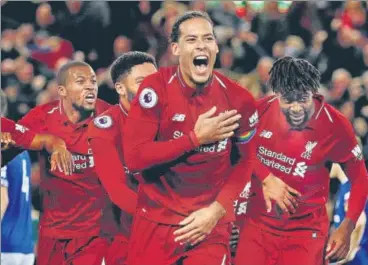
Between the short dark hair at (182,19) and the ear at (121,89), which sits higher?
the short dark hair at (182,19)

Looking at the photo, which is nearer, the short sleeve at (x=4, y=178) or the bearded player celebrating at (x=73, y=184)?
the bearded player celebrating at (x=73, y=184)

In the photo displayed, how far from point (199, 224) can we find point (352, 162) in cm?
145

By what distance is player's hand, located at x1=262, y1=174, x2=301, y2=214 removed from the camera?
5520mm

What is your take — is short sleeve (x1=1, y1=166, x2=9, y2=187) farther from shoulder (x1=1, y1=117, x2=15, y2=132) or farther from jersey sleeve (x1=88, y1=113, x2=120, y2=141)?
jersey sleeve (x1=88, y1=113, x2=120, y2=141)

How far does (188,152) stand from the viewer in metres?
4.63

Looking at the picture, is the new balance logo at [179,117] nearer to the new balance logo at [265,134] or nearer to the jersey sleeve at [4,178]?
the new balance logo at [265,134]

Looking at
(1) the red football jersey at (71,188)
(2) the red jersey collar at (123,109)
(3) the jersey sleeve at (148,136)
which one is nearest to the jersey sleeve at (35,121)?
(1) the red football jersey at (71,188)

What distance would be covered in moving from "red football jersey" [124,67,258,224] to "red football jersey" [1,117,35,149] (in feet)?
4.48

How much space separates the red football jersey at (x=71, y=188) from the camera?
227 inches

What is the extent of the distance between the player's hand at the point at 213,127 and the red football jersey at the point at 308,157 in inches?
44.2

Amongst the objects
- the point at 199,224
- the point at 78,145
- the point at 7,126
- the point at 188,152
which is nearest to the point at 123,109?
the point at 78,145

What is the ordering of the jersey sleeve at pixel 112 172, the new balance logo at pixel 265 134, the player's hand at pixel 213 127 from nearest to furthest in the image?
the player's hand at pixel 213 127 → the jersey sleeve at pixel 112 172 → the new balance logo at pixel 265 134

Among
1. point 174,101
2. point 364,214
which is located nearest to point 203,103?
point 174,101

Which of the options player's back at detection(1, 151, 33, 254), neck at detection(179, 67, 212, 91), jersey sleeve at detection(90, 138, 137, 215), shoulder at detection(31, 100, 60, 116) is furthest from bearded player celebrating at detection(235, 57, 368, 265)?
player's back at detection(1, 151, 33, 254)
